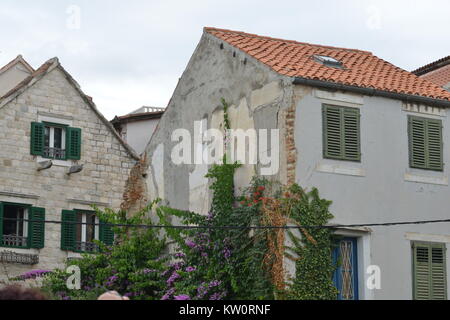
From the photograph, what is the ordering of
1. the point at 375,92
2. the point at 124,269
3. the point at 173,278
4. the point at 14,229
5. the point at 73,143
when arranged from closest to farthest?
the point at 375,92 → the point at 173,278 → the point at 124,269 → the point at 14,229 → the point at 73,143

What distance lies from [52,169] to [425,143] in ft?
44.3

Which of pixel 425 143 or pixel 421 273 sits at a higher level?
pixel 425 143

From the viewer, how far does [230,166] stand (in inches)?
932

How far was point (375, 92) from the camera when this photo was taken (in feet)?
76.4

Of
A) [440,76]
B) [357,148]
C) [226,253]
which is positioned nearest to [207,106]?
[357,148]

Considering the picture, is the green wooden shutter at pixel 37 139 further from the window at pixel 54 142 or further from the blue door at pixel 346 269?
the blue door at pixel 346 269

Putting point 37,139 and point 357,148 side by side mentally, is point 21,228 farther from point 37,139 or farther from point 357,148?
point 357,148

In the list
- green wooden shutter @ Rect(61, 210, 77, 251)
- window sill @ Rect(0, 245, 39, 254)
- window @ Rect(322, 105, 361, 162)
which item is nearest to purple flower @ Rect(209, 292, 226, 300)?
window @ Rect(322, 105, 361, 162)

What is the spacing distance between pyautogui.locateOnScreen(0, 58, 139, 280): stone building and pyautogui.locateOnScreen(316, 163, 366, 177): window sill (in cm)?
1182

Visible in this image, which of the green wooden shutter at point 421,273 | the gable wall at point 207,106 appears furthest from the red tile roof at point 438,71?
the green wooden shutter at point 421,273

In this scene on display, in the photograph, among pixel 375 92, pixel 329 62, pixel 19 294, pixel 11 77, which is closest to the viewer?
pixel 19 294

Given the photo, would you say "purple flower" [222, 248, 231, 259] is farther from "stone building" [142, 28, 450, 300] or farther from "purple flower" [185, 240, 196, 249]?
"stone building" [142, 28, 450, 300]
